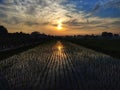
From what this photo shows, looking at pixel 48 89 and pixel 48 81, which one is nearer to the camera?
pixel 48 89

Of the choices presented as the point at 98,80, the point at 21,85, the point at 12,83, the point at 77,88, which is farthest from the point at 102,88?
the point at 12,83

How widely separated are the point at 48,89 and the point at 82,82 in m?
2.38

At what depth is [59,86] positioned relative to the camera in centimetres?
1062

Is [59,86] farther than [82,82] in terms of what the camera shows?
No

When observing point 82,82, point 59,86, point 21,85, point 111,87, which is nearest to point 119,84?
point 111,87

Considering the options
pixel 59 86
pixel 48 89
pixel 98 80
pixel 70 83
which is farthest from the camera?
pixel 98 80

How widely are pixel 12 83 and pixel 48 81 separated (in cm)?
191

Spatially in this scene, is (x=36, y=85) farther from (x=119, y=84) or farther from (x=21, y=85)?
(x=119, y=84)

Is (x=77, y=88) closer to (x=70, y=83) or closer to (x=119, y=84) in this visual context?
(x=70, y=83)

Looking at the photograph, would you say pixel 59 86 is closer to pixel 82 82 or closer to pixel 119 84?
pixel 82 82

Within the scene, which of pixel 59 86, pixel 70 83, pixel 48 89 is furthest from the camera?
pixel 70 83

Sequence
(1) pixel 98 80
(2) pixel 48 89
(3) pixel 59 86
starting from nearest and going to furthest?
(2) pixel 48 89 < (3) pixel 59 86 < (1) pixel 98 80

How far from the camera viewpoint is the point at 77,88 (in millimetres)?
10125

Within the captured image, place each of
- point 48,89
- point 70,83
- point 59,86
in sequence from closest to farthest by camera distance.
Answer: point 48,89 → point 59,86 → point 70,83
